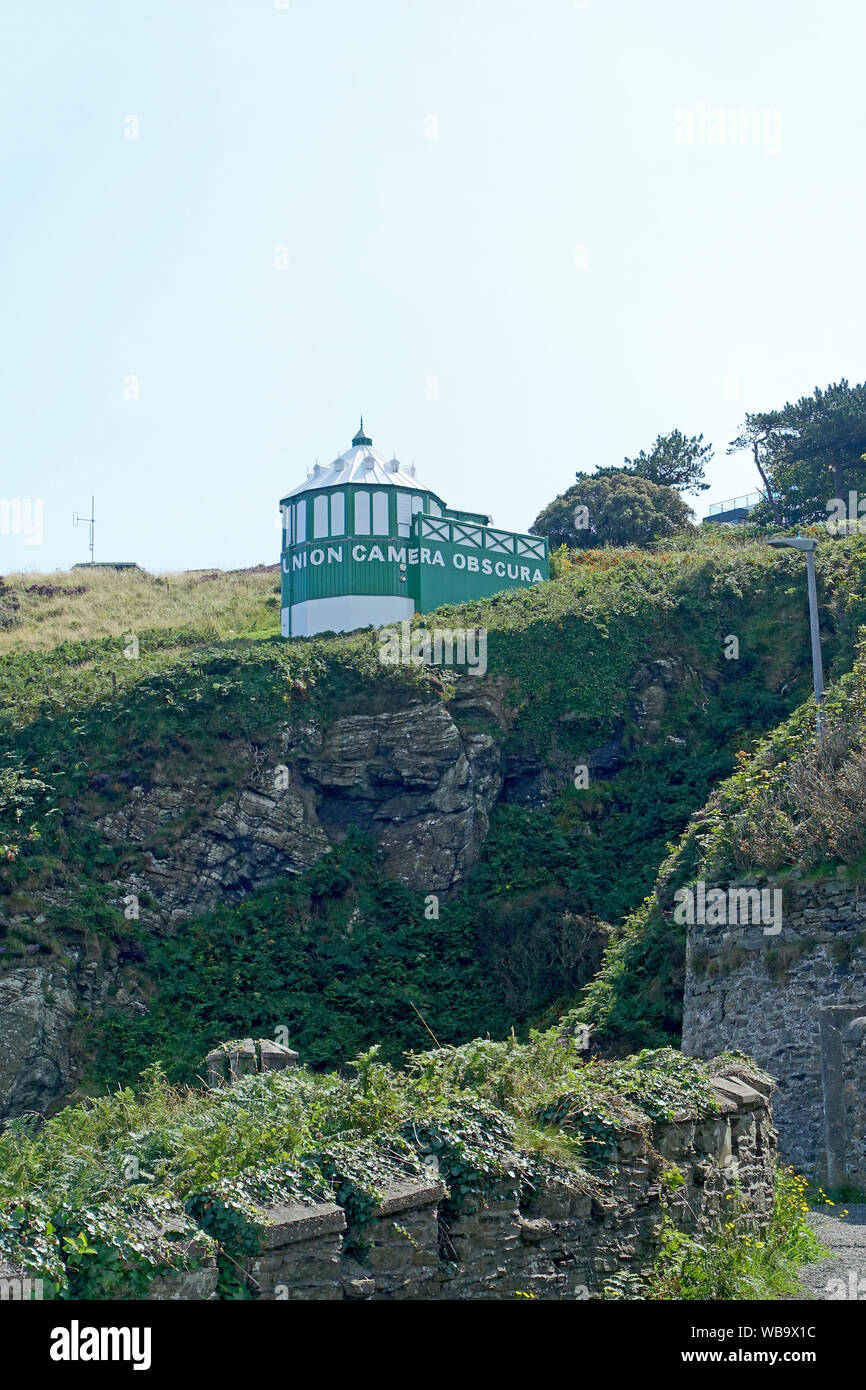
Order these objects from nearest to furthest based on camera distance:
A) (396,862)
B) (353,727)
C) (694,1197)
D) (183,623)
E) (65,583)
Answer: (694,1197) < (396,862) < (353,727) < (183,623) < (65,583)

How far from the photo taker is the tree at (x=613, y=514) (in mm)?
47406

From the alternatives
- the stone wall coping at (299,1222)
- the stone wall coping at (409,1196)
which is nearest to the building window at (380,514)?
the stone wall coping at (409,1196)

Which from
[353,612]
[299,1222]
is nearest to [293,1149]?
[299,1222]

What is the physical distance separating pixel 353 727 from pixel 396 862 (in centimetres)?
319

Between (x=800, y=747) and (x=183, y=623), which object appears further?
(x=183, y=623)

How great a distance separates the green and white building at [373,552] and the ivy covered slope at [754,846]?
14.6 meters

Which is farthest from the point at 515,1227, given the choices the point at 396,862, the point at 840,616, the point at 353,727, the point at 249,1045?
the point at 840,616

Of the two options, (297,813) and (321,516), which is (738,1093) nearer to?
(297,813)

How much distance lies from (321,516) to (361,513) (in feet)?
3.58

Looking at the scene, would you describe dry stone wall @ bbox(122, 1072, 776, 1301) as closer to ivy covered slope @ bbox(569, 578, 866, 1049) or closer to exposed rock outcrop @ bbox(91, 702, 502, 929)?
ivy covered slope @ bbox(569, 578, 866, 1049)

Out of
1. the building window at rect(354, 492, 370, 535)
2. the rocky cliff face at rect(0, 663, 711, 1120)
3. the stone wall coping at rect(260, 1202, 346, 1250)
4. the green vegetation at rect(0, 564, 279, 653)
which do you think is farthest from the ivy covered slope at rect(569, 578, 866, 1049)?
the green vegetation at rect(0, 564, 279, 653)

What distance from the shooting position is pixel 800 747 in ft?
70.2

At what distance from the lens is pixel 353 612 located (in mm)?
34812
